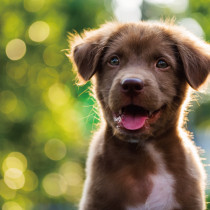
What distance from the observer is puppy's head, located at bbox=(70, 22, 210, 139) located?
15.3 ft

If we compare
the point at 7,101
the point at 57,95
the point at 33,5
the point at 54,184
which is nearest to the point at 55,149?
the point at 54,184

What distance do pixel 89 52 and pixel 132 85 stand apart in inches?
40.3

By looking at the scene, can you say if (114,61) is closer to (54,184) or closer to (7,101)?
(7,101)

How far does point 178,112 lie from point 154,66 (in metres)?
0.61

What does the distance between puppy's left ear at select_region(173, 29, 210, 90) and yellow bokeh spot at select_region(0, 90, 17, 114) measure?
12.4m

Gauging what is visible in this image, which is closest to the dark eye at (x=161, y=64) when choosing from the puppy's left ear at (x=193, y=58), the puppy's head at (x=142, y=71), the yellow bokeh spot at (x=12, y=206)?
the puppy's head at (x=142, y=71)

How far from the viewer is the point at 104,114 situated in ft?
17.0

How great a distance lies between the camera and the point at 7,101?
56.4 feet

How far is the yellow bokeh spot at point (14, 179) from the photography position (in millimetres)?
16422

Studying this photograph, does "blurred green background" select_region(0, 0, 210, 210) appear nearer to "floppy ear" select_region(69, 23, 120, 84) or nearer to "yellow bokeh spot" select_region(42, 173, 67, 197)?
"yellow bokeh spot" select_region(42, 173, 67, 197)

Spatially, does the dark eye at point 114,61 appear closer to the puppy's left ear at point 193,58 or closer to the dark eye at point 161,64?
the dark eye at point 161,64

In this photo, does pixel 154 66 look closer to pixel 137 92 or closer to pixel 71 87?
pixel 137 92

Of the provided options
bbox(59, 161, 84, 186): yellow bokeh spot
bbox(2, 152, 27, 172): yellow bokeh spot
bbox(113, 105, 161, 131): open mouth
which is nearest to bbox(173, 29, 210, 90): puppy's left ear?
bbox(113, 105, 161, 131): open mouth

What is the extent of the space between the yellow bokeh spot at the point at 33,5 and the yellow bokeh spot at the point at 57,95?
9.87ft
